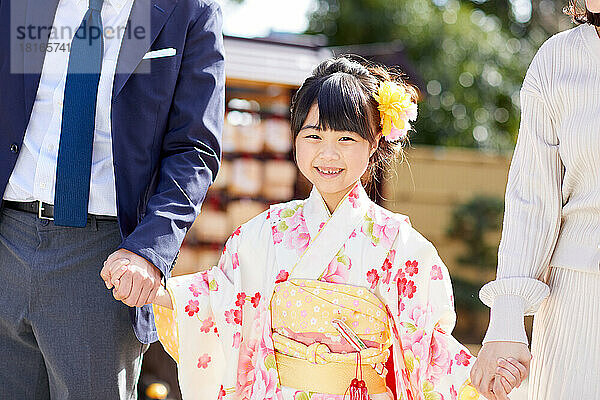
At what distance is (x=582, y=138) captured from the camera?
1886 mm

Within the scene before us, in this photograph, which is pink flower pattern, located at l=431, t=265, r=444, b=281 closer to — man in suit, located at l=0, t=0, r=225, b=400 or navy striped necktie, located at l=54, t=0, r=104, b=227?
man in suit, located at l=0, t=0, r=225, b=400

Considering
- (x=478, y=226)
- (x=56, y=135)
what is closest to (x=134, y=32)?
(x=56, y=135)

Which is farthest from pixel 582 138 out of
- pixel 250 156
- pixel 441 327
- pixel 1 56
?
pixel 250 156

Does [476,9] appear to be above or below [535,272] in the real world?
above

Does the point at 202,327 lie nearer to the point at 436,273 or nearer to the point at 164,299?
the point at 164,299

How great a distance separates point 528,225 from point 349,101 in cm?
84

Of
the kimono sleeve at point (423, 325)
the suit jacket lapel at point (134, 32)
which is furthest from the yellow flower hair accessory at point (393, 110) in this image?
the suit jacket lapel at point (134, 32)

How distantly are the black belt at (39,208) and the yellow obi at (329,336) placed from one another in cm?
61

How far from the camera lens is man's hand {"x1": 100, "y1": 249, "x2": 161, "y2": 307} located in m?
2.09

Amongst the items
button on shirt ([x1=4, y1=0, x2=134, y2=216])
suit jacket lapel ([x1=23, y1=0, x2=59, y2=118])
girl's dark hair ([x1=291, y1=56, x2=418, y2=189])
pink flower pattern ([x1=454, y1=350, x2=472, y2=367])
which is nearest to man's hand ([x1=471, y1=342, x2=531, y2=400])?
pink flower pattern ([x1=454, y1=350, x2=472, y2=367])

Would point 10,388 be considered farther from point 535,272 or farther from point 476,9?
point 476,9

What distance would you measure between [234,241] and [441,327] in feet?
2.29

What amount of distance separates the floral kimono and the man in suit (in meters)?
0.28

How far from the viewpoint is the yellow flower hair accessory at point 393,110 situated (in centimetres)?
270
